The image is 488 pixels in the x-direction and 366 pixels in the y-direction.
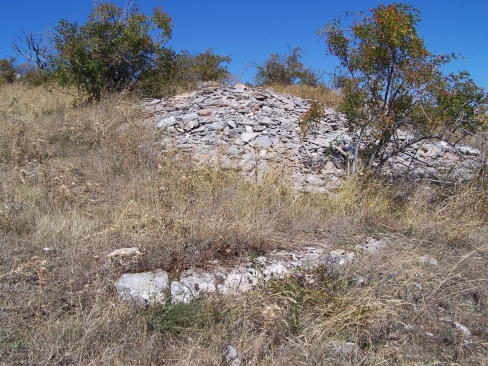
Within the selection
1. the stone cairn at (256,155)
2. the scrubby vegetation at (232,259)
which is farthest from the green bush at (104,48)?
the scrubby vegetation at (232,259)

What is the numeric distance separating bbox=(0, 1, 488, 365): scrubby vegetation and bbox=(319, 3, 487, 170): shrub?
17 cm

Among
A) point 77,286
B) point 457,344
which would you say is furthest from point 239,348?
point 457,344

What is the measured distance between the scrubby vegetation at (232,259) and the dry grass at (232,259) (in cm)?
1

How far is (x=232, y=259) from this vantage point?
294 centimetres

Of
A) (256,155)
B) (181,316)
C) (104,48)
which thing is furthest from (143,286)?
(104,48)

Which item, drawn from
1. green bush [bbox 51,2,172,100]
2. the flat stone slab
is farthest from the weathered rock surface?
green bush [bbox 51,2,172,100]

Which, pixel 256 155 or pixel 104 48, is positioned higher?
pixel 104 48

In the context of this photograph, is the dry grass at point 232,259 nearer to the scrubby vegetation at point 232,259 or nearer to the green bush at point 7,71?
the scrubby vegetation at point 232,259

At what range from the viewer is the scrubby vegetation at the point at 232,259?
2.10 metres

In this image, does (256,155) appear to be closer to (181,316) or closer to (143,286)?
(143,286)

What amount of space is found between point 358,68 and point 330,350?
3.72 m

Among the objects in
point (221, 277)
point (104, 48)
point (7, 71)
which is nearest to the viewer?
point (221, 277)

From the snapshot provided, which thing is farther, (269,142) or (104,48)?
(104,48)

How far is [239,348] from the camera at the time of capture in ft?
6.88
